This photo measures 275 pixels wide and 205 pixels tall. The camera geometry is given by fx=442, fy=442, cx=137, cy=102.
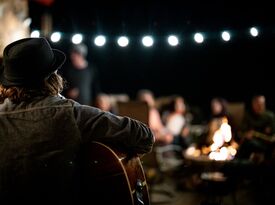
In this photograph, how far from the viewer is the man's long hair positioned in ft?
7.95

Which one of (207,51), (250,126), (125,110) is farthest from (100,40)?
(207,51)

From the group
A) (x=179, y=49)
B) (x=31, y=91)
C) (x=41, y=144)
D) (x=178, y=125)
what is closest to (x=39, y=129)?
(x=41, y=144)

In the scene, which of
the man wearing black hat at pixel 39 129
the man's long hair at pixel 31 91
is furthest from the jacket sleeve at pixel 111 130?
the man's long hair at pixel 31 91

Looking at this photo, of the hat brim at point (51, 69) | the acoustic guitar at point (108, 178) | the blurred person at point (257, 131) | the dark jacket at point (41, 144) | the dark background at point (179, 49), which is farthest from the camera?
the dark background at point (179, 49)

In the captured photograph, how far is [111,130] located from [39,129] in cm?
40

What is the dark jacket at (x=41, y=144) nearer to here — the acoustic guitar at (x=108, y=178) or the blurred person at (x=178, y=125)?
the acoustic guitar at (x=108, y=178)

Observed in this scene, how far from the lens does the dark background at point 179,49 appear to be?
925 centimetres

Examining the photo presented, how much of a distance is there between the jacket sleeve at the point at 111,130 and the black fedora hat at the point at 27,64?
29cm

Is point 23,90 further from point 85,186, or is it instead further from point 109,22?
point 109,22

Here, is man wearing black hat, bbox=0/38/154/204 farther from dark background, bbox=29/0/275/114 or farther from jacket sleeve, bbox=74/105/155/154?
dark background, bbox=29/0/275/114

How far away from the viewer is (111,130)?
2.46 m

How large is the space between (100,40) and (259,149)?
126 inches

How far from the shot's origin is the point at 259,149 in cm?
651

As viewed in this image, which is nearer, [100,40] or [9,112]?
[9,112]
